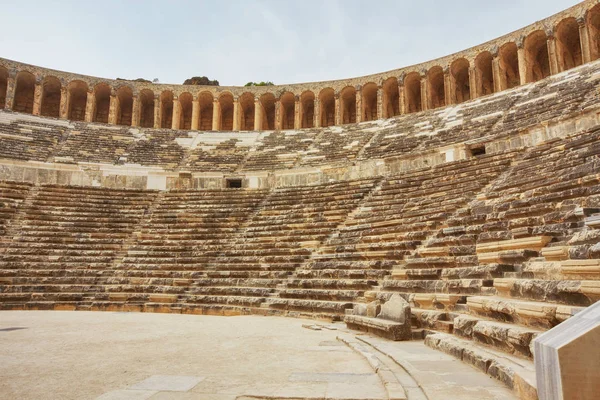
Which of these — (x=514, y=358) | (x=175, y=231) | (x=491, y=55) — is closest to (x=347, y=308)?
(x=514, y=358)

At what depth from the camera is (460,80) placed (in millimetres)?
24406

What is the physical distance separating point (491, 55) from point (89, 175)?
19.9 meters

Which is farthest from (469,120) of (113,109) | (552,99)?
(113,109)

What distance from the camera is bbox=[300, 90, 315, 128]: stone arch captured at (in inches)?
1056

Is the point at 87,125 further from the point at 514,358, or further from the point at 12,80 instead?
the point at 514,358

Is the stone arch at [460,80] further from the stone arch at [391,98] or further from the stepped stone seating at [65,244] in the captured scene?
the stepped stone seating at [65,244]

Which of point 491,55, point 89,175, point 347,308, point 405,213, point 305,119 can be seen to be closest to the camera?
point 347,308

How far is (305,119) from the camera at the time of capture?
28141mm

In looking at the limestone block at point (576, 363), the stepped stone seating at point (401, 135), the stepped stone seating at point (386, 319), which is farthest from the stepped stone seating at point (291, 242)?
the limestone block at point (576, 363)

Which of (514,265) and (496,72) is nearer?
(514,265)

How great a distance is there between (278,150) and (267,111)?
7340 mm

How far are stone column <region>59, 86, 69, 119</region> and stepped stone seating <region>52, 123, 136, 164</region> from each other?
1711 mm

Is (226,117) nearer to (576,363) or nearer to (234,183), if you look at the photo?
(234,183)

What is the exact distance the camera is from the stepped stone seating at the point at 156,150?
66.0ft
